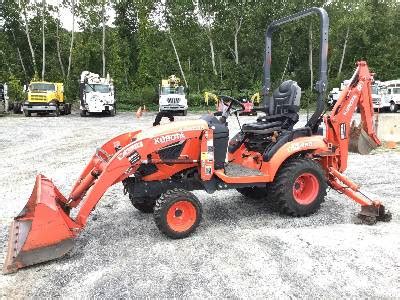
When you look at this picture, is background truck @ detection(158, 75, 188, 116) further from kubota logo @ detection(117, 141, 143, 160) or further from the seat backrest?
kubota logo @ detection(117, 141, 143, 160)

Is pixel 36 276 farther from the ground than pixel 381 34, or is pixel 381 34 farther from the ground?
pixel 381 34

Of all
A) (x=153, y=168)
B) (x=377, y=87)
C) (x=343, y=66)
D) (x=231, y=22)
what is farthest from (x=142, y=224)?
(x=343, y=66)

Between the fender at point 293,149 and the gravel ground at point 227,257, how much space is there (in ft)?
2.10

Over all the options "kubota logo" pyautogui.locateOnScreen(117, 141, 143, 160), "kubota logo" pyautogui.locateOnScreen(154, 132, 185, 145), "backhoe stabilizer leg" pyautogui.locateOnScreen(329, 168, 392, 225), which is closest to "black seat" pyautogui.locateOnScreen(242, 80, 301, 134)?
"backhoe stabilizer leg" pyautogui.locateOnScreen(329, 168, 392, 225)

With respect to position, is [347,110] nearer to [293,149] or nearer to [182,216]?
[293,149]

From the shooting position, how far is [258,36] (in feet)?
103

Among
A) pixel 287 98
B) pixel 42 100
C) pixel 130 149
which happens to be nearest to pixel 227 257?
pixel 130 149

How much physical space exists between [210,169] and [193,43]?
1171 inches

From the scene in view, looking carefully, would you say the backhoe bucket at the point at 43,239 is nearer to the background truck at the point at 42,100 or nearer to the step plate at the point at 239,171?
the step plate at the point at 239,171

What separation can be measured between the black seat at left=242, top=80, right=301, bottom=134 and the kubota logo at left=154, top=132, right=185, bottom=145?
44.3 inches

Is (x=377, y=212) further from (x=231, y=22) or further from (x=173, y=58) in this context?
(x=173, y=58)

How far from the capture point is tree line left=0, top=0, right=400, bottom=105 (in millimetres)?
30797

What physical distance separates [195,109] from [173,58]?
6987 mm

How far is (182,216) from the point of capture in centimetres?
462
